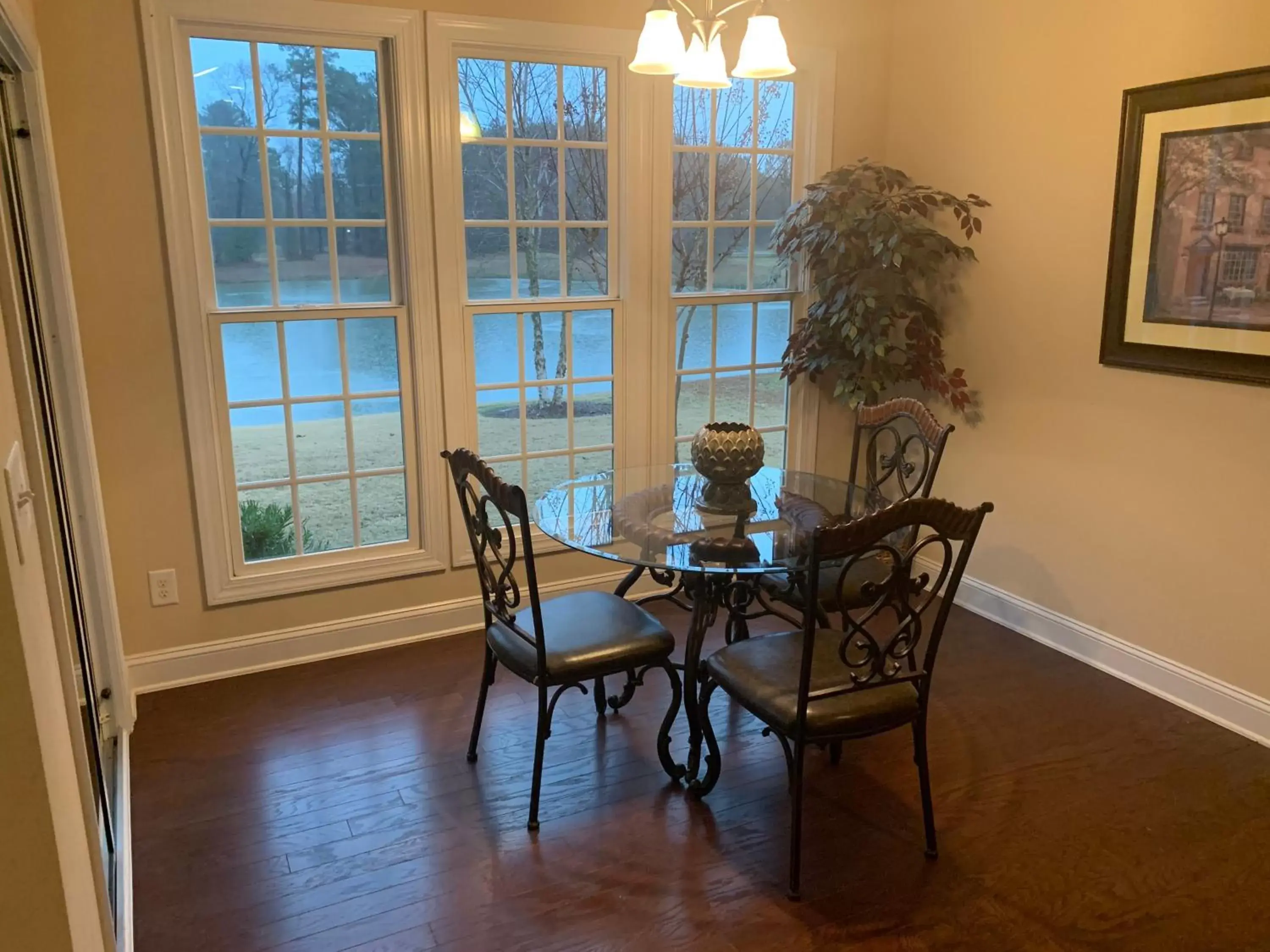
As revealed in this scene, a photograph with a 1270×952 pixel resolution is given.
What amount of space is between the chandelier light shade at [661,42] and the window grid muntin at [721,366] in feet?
5.33

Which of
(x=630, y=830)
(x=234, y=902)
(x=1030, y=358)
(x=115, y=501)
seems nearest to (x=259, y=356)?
(x=115, y=501)

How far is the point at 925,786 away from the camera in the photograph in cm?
232

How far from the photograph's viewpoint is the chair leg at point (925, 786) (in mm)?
2320

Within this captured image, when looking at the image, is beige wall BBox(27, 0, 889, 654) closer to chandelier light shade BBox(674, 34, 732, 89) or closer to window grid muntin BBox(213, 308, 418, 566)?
window grid muntin BBox(213, 308, 418, 566)

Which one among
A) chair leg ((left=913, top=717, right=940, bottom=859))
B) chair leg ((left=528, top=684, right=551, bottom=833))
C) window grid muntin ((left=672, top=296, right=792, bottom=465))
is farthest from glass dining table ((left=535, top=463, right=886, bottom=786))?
window grid muntin ((left=672, top=296, right=792, bottom=465))

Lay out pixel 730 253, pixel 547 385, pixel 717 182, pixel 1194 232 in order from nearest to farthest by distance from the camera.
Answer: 1. pixel 1194 232
2. pixel 547 385
3. pixel 717 182
4. pixel 730 253

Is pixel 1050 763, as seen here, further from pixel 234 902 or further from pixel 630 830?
pixel 234 902

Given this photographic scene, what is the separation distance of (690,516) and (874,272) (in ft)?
5.21

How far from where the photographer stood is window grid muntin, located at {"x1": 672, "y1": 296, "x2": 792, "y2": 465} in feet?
13.0

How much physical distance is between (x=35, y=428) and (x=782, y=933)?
1874 mm

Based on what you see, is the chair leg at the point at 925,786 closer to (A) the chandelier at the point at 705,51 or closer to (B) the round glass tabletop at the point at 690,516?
(B) the round glass tabletop at the point at 690,516

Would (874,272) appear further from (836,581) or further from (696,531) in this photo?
(696,531)

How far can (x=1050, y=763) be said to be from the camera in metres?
A: 2.77

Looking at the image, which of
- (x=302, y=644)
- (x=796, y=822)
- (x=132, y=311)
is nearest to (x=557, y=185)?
(x=132, y=311)
